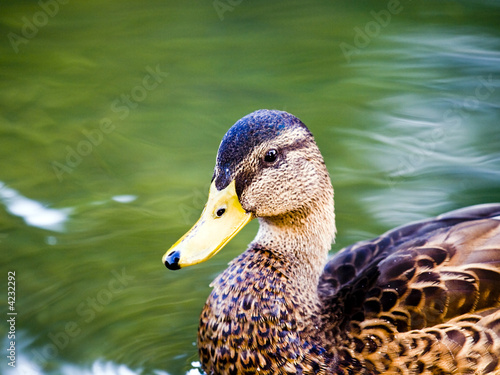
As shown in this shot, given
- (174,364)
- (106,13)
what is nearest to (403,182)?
(174,364)

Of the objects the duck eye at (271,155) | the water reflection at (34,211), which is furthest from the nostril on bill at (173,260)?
the water reflection at (34,211)

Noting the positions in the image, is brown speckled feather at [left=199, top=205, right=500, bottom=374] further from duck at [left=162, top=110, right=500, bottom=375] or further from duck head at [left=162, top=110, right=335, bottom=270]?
duck head at [left=162, top=110, right=335, bottom=270]

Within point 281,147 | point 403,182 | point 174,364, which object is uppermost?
Answer: point 281,147

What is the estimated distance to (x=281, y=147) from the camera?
3.89 m

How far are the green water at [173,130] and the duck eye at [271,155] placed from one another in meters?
1.23

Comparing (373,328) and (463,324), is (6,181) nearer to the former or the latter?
(373,328)

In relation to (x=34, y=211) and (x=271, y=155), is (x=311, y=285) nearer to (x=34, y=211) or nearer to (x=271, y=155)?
(x=271, y=155)

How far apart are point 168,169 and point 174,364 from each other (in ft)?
6.38

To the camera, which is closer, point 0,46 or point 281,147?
point 281,147

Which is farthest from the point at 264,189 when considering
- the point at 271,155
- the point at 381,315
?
the point at 381,315

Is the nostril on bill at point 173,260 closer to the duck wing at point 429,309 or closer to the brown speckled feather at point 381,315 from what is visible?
the brown speckled feather at point 381,315

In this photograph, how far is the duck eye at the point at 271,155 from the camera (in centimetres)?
387

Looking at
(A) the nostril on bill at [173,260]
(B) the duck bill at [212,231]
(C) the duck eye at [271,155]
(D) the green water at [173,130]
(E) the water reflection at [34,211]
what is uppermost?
(C) the duck eye at [271,155]

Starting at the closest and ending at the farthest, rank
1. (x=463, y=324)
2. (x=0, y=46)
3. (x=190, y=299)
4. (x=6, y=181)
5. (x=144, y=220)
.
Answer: (x=463, y=324)
(x=190, y=299)
(x=144, y=220)
(x=6, y=181)
(x=0, y=46)
